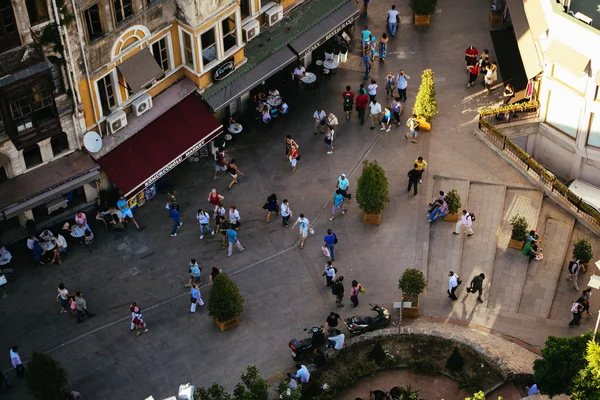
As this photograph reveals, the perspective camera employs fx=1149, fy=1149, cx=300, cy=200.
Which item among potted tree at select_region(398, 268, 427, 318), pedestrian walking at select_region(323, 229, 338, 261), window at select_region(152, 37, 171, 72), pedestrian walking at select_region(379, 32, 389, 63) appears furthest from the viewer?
pedestrian walking at select_region(379, 32, 389, 63)

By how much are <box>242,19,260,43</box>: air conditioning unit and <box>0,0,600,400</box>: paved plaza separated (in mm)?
4474

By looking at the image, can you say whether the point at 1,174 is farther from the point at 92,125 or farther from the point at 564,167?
the point at 564,167

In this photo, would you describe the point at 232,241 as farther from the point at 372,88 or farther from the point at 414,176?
the point at 372,88

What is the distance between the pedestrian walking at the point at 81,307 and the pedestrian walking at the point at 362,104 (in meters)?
16.9

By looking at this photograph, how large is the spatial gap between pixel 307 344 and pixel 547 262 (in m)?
12.2

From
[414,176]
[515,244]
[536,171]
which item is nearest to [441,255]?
[515,244]

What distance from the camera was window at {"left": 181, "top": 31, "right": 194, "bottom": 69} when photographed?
50438 mm

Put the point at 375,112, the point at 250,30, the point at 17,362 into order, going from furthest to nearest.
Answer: the point at 375,112 → the point at 250,30 → the point at 17,362

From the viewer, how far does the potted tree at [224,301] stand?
45344 millimetres

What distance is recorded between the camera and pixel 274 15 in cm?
5491

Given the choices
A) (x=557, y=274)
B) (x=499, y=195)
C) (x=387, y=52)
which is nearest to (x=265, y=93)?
(x=387, y=52)

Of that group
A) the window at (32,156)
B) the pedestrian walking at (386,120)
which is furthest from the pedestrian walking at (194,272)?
the pedestrian walking at (386,120)

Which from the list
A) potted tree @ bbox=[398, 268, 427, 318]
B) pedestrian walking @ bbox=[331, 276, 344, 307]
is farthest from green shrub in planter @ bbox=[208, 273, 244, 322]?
potted tree @ bbox=[398, 268, 427, 318]

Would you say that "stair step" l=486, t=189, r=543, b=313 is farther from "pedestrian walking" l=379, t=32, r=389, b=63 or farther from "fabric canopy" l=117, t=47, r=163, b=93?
"fabric canopy" l=117, t=47, r=163, b=93
